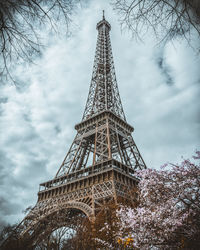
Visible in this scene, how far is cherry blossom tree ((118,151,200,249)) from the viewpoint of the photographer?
21.5 ft

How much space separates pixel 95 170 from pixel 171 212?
15133 millimetres

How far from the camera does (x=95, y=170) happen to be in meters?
22.1

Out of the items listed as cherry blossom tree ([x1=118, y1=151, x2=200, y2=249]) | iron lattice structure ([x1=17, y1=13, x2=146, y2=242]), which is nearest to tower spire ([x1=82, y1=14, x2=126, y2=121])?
iron lattice structure ([x1=17, y1=13, x2=146, y2=242])

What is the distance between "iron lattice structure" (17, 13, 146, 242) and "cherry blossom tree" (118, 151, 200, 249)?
7.55 meters

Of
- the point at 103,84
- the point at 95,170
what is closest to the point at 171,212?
the point at 95,170

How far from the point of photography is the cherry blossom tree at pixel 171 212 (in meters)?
6.57

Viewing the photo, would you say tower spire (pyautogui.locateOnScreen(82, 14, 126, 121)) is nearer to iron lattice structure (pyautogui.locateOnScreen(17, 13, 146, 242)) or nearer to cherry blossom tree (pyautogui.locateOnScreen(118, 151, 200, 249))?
iron lattice structure (pyautogui.locateOnScreen(17, 13, 146, 242))

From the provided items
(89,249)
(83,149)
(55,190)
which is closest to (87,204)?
(89,249)

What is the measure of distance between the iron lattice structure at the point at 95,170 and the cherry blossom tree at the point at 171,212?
755cm

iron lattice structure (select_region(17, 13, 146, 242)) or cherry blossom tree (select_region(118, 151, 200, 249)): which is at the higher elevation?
iron lattice structure (select_region(17, 13, 146, 242))

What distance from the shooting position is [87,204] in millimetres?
18672

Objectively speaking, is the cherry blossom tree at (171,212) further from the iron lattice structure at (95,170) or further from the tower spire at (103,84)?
the tower spire at (103,84)

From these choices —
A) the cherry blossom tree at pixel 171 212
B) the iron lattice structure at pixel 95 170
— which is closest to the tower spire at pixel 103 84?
the iron lattice structure at pixel 95 170

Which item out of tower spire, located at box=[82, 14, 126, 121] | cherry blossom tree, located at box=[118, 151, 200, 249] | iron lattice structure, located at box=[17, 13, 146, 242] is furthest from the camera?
tower spire, located at box=[82, 14, 126, 121]
